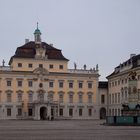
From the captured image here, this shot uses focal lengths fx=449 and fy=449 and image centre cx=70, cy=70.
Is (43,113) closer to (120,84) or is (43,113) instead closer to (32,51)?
(32,51)

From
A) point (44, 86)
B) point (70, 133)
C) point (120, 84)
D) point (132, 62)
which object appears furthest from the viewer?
point (44, 86)

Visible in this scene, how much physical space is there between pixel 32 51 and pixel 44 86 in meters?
6.60

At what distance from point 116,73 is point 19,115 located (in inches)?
742

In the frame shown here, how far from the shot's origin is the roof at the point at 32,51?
7925cm

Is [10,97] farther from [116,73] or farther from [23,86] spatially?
[116,73]

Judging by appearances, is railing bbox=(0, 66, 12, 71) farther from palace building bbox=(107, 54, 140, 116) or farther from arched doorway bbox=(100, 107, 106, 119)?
arched doorway bbox=(100, 107, 106, 119)

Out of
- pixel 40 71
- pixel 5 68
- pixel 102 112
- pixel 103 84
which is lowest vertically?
pixel 102 112

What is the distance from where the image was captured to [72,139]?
20.0 m

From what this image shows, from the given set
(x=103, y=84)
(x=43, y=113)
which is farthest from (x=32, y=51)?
(x=103, y=84)

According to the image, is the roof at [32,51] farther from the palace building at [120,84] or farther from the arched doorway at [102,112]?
the arched doorway at [102,112]

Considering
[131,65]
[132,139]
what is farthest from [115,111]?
[132,139]

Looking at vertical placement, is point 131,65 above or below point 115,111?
above

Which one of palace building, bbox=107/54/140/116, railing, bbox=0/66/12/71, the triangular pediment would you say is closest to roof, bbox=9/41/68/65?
railing, bbox=0/66/12/71

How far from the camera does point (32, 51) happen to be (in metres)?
80.2
